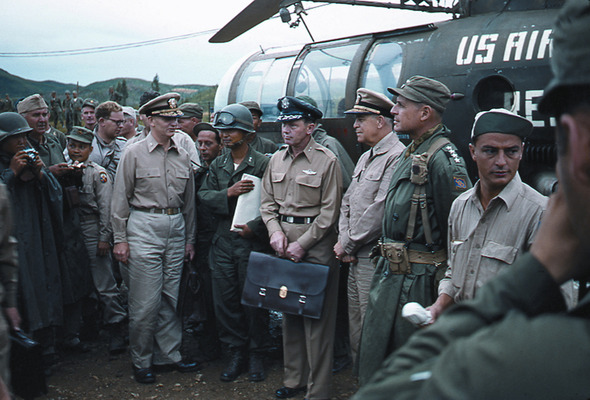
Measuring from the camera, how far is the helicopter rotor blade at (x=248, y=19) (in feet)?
26.0

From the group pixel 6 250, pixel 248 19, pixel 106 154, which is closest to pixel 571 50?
pixel 6 250

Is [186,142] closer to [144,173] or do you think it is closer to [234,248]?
[144,173]

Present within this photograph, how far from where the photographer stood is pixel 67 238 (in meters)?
5.00

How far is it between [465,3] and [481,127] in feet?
10.5

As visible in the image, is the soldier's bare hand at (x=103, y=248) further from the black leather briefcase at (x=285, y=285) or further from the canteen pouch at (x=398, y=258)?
the canteen pouch at (x=398, y=258)

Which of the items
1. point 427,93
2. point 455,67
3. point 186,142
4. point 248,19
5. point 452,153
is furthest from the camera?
point 248,19

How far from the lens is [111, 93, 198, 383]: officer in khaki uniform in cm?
467

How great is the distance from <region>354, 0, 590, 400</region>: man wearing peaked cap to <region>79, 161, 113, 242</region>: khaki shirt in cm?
480

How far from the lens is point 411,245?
3.32 meters

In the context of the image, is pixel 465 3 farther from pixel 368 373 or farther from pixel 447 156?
pixel 368 373

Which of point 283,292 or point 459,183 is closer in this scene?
point 459,183

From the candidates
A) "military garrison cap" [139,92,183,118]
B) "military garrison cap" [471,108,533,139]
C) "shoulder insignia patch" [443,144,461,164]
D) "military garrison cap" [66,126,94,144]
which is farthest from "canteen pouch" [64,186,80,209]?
"military garrison cap" [471,108,533,139]

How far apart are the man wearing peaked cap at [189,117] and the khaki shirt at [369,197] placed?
3228mm

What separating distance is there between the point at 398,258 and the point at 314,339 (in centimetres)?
123
